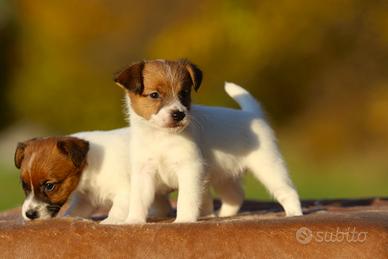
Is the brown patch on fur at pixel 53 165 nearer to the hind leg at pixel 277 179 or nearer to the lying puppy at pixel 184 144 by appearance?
the lying puppy at pixel 184 144

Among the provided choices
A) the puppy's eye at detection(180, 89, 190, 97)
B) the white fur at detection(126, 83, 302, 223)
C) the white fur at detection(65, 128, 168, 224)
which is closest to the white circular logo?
the white fur at detection(126, 83, 302, 223)

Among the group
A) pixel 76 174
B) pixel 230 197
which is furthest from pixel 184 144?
pixel 230 197

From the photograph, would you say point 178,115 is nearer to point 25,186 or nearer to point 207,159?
point 207,159

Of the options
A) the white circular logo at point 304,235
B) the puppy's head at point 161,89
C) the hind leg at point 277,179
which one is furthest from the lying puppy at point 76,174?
the white circular logo at point 304,235

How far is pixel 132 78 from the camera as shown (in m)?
5.00

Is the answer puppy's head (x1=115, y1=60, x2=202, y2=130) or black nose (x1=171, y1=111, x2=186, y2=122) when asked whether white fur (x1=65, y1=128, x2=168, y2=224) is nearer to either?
puppy's head (x1=115, y1=60, x2=202, y2=130)

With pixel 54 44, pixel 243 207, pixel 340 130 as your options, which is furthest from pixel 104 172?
pixel 54 44

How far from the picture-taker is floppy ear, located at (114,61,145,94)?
4977 millimetres

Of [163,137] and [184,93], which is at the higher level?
[184,93]

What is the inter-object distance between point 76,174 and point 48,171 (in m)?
0.27

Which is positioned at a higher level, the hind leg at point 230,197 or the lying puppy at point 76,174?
the lying puppy at point 76,174

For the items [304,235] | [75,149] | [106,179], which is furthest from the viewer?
[106,179]

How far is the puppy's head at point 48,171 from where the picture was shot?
5.09 metres

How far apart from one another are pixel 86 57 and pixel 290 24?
4.29 meters
